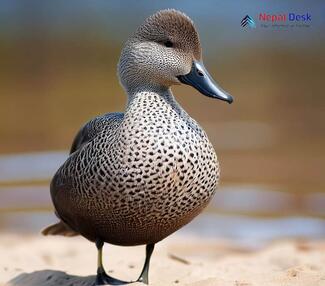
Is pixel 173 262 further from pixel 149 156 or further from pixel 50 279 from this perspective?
pixel 149 156

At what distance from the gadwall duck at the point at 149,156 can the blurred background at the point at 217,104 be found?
3.33 meters

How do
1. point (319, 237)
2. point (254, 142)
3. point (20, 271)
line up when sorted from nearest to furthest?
point (20, 271) → point (319, 237) → point (254, 142)

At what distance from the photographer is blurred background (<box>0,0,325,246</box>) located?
9.08 metres

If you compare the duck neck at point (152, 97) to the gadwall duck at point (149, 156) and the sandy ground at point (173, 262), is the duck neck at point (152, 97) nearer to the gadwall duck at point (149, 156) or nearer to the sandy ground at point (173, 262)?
the gadwall duck at point (149, 156)

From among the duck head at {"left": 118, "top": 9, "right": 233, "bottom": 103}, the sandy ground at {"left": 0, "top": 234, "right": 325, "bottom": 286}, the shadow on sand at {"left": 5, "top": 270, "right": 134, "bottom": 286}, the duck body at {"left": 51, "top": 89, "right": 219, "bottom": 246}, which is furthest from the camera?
the shadow on sand at {"left": 5, "top": 270, "right": 134, "bottom": 286}

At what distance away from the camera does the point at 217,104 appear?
1571 cm

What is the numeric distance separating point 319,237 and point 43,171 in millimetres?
3802

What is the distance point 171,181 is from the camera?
464 cm

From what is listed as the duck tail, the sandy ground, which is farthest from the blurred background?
the duck tail

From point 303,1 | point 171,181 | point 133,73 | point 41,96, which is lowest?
point 171,181

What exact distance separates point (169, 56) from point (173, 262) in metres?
2.04

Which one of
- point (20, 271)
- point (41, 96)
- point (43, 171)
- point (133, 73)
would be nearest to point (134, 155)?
point (133, 73)

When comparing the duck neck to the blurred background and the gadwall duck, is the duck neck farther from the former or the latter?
the blurred background

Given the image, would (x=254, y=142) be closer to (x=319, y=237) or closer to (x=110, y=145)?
(x=319, y=237)
